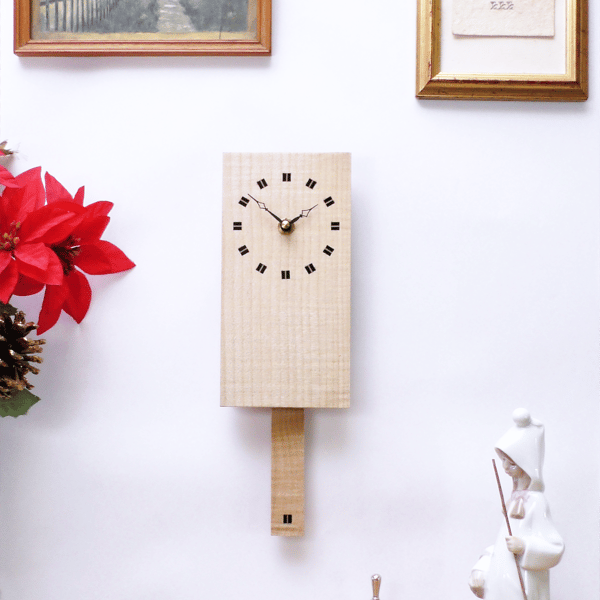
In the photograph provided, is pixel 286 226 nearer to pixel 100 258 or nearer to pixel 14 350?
pixel 100 258

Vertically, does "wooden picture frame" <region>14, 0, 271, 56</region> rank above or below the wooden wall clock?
above

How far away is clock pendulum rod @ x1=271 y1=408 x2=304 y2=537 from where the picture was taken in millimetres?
875

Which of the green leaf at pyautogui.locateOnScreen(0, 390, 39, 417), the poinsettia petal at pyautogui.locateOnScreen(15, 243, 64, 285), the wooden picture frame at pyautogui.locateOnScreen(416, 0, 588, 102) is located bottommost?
the green leaf at pyautogui.locateOnScreen(0, 390, 39, 417)

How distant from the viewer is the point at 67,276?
889 mm

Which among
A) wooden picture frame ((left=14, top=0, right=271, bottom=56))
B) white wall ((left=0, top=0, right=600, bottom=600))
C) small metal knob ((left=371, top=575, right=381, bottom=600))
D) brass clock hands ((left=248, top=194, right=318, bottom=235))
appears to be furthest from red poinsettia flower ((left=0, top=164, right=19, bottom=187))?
small metal knob ((left=371, top=575, right=381, bottom=600))

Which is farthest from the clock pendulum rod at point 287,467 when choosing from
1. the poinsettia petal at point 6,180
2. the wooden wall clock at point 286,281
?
the poinsettia petal at point 6,180

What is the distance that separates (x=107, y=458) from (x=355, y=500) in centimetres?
40

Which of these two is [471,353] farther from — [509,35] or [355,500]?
[509,35]

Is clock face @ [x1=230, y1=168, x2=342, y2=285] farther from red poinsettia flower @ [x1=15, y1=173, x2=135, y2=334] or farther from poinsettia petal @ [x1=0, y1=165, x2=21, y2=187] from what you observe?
poinsettia petal @ [x1=0, y1=165, x2=21, y2=187]

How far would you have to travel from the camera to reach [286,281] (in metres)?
0.86

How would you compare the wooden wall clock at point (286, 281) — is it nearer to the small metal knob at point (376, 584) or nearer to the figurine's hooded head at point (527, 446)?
the small metal knob at point (376, 584)

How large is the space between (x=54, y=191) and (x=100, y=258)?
0.12 meters

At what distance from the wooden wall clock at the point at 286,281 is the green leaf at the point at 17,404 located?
289mm

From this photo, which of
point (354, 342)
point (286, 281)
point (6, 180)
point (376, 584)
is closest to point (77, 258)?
point (6, 180)
